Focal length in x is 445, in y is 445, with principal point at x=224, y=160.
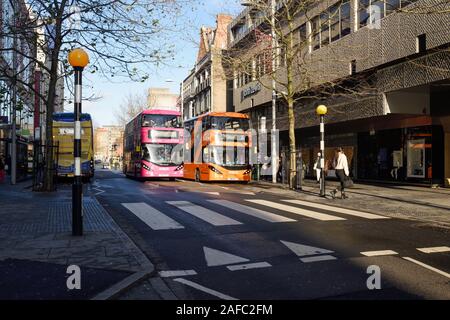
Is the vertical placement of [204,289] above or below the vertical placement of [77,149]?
below

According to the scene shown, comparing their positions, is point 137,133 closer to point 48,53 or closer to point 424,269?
point 48,53

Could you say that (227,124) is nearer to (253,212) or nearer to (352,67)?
(352,67)

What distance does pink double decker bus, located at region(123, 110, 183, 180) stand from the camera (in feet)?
86.3

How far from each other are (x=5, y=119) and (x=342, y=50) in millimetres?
19469

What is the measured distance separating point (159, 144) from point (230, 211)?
15720mm

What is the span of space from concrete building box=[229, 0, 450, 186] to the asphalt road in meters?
9.65

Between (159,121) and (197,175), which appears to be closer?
(159,121)

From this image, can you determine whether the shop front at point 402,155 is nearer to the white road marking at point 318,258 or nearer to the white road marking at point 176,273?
the white road marking at point 318,258

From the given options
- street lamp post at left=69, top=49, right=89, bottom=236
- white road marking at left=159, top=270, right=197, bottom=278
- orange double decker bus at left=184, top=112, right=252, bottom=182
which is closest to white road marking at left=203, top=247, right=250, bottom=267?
white road marking at left=159, top=270, right=197, bottom=278

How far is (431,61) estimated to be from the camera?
17312mm

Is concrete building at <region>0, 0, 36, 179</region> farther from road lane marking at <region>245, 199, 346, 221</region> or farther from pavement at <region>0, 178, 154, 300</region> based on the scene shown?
road lane marking at <region>245, 199, 346, 221</region>

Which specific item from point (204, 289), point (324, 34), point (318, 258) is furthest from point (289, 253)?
point (324, 34)

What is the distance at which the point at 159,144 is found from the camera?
26.4 m
